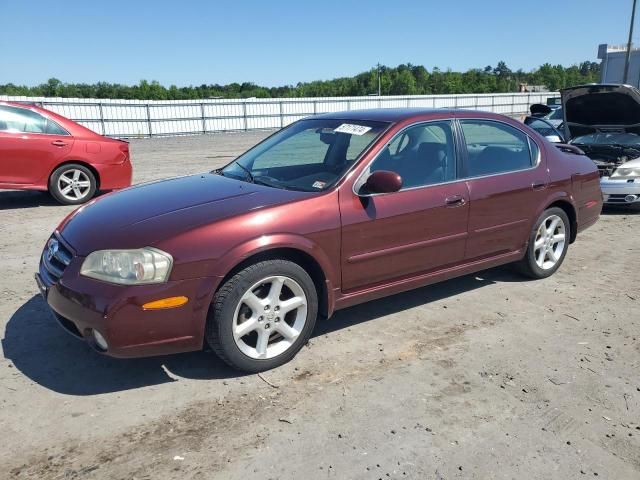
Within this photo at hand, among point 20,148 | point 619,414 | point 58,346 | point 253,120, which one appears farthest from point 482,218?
point 253,120

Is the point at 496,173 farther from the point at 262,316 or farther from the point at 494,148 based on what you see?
the point at 262,316

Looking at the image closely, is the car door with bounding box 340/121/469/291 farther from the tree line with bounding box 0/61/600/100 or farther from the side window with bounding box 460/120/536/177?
the tree line with bounding box 0/61/600/100

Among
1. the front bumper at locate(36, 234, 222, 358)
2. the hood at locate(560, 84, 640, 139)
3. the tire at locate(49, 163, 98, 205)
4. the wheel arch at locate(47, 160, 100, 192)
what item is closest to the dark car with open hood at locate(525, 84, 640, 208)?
the hood at locate(560, 84, 640, 139)

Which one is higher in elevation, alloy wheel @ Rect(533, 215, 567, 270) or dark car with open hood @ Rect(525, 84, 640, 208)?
dark car with open hood @ Rect(525, 84, 640, 208)

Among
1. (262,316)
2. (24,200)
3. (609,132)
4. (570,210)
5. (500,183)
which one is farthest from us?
(24,200)

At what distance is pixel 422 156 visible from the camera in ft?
13.8

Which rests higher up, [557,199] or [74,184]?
[557,199]

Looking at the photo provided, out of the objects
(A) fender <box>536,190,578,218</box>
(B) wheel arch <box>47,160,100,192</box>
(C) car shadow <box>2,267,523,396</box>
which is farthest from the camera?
(B) wheel arch <box>47,160,100,192</box>

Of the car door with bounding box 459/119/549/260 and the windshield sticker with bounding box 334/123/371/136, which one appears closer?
the windshield sticker with bounding box 334/123/371/136

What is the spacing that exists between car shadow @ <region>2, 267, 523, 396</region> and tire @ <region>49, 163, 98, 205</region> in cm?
455

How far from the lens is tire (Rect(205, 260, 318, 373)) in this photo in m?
3.19

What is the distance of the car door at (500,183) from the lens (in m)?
4.38

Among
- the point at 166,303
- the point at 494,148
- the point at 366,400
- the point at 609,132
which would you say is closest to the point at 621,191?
the point at 609,132

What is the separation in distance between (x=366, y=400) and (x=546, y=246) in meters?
2.86
